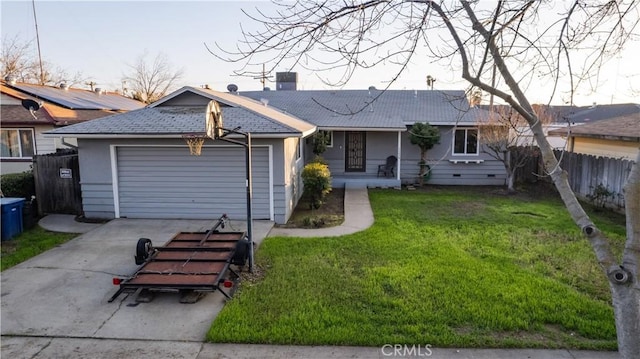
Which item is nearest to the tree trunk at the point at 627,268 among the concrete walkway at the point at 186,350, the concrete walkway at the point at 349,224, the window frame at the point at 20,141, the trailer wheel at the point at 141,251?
the concrete walkway at the point at 186,350

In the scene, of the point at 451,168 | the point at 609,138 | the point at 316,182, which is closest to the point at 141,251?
the point at 316,182

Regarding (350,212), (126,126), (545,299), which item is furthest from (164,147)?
(545,299)

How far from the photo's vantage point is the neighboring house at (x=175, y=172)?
10.1 m

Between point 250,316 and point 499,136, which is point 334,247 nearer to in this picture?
point 250,316

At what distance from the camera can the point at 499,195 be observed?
14.2 metres

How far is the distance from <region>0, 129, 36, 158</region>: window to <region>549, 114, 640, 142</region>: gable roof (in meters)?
18.0

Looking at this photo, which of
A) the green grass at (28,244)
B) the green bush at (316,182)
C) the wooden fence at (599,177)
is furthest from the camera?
the green bush at (316,182)

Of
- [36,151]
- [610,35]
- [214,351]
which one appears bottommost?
[214,351]

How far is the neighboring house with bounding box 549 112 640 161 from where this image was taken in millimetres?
11995

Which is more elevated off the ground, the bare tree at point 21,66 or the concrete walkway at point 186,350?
the bare tree at point 21,66

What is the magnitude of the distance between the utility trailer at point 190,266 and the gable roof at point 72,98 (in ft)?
45.0

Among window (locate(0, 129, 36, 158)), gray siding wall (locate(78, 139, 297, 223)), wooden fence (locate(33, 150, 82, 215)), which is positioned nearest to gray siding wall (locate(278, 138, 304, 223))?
gray siding wall (locate(78, 139, 297, 223))

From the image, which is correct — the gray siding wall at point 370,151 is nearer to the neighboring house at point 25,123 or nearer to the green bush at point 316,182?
the green bush at point 316,182

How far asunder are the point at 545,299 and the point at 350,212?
19.8 feet
